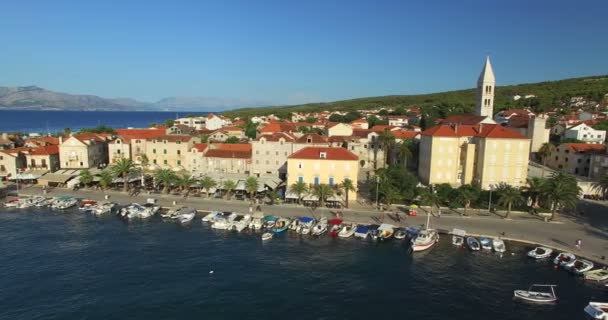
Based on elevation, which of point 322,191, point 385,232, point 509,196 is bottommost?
point 385,232

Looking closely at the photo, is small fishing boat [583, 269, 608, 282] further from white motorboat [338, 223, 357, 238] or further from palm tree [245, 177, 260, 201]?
palm tree [245, 177, 260, 201]

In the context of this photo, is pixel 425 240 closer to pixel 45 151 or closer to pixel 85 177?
pixel 85 177

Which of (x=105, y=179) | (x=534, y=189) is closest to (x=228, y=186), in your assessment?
(x=105, y=179)

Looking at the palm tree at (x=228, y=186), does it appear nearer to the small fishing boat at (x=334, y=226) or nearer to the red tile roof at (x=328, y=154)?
the red tile roof at (x=328, y=154)

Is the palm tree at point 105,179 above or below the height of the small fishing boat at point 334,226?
above

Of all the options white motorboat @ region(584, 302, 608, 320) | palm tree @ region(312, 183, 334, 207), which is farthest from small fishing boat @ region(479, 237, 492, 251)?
palm tree @ region(312, 183, 334, 207)

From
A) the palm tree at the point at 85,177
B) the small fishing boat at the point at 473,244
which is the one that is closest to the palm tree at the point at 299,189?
the small fishing boat at the point at 473,244
